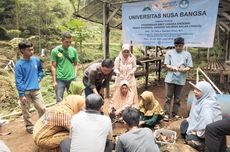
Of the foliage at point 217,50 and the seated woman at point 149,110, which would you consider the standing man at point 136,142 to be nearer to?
the seated woman at point 149,110

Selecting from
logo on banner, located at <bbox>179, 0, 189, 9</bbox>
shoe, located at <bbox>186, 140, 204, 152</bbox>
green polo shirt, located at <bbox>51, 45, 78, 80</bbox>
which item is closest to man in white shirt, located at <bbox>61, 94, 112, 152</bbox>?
shoe, located at <bbox>186, 140, 204, 152</bbox>

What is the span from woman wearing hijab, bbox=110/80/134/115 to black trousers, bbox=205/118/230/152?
1.67 metres

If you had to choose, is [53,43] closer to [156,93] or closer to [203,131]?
[156,93]

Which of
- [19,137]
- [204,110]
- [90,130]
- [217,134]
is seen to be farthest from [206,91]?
[19,137]

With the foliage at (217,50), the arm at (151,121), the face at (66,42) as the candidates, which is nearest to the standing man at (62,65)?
the face at (66,42)

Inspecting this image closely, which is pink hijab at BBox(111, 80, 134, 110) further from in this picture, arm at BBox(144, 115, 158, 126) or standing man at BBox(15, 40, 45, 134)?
standing man at BBox(15, 40, 45, 134)

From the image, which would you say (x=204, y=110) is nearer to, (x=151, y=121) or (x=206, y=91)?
(x=206, y=91)

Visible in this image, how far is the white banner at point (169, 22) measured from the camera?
18.4ft

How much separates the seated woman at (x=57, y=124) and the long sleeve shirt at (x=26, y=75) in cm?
110

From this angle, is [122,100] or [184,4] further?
[184,4]

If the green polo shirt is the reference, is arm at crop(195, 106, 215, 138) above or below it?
below

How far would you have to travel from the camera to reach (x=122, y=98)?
487 cm

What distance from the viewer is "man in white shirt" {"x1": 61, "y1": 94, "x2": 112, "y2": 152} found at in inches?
111

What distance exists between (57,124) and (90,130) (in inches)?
37.6
